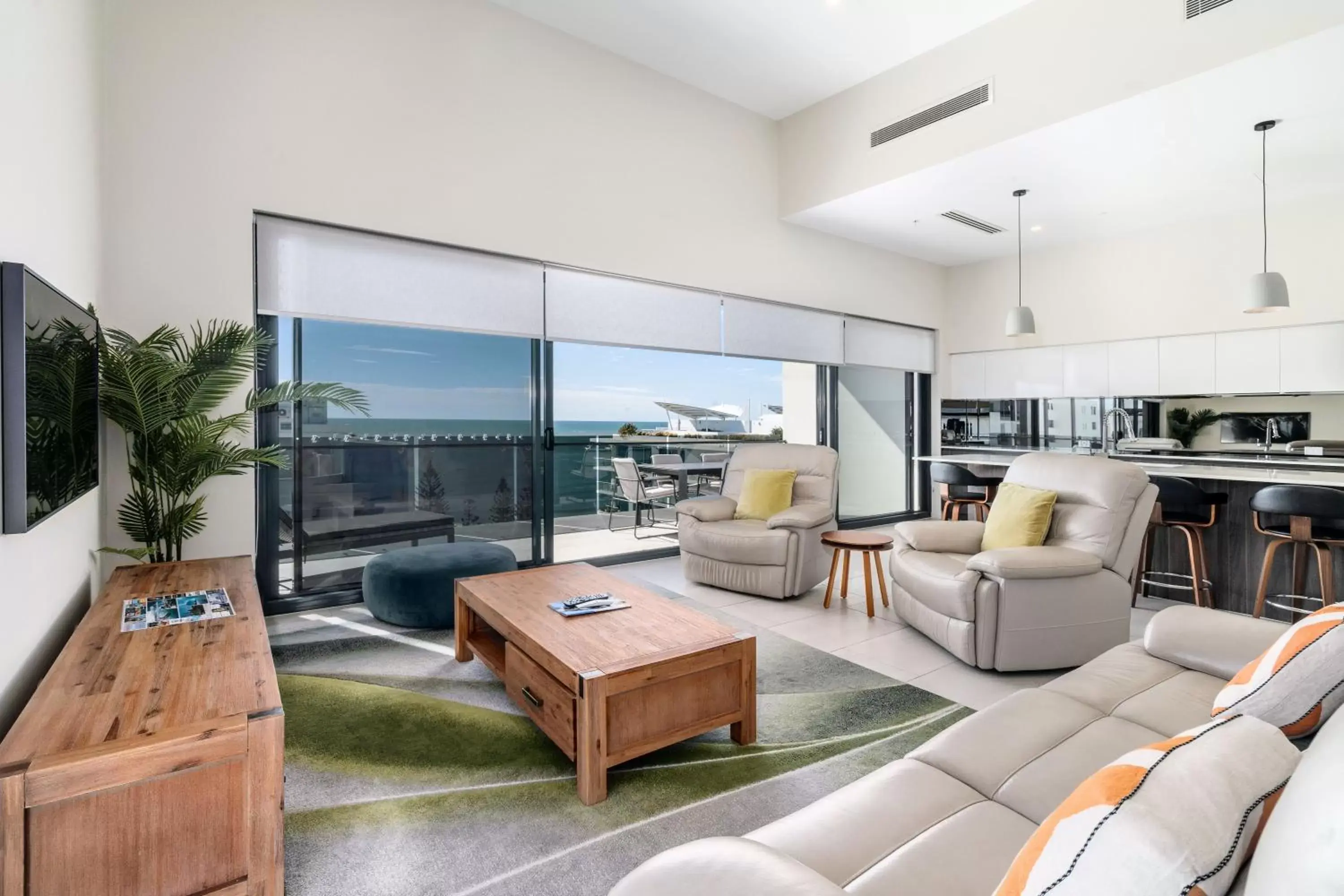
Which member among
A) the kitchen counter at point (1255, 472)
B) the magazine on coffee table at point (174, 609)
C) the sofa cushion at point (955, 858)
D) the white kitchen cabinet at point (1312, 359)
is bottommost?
the sofa cushion at point (955, 858)

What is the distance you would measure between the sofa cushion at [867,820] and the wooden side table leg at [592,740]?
757 mm

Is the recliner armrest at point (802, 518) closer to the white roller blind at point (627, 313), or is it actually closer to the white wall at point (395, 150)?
the white roller blind at point (627, 313)

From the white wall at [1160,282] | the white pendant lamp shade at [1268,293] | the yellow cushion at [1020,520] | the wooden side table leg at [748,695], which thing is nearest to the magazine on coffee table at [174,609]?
the wooden side table leg at [748,695]

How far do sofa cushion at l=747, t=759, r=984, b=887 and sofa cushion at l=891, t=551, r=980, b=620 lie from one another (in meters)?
1.65

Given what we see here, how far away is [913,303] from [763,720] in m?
5.50

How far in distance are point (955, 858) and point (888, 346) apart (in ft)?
19.8

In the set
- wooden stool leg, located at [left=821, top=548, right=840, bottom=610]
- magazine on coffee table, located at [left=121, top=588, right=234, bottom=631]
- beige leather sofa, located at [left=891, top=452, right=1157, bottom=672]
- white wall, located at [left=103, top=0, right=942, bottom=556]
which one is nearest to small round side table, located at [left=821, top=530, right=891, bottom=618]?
wooden stool leg, located at [left=821, top=548, right=840, bottom=610]

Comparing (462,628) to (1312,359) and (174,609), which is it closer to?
(174,609)

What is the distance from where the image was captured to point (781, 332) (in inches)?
224

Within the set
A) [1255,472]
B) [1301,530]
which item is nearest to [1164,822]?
[1301,530]

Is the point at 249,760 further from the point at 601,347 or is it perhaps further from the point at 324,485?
the point at 601,347

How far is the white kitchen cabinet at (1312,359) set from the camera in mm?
4828

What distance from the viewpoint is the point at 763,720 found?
96.0 inches

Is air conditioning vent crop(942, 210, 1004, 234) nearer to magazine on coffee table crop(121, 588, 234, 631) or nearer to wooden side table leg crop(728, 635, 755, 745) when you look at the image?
wooden side table leg crop(728, 635, 755, 745)
